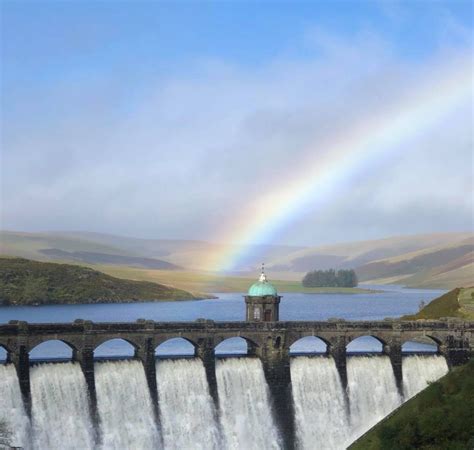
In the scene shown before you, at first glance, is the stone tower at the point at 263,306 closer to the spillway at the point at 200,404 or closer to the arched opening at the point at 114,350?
the spillway at the point at 200,404

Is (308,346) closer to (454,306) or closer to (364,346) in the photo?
(364,346)

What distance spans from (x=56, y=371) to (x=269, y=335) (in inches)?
965

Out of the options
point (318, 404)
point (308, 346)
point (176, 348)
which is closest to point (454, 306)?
point (308, 346)

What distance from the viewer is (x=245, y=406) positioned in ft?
283

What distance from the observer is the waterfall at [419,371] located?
307 ft

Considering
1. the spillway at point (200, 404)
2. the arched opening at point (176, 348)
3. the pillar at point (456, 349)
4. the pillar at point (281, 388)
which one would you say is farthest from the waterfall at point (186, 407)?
the arched opening at point (176, 348)

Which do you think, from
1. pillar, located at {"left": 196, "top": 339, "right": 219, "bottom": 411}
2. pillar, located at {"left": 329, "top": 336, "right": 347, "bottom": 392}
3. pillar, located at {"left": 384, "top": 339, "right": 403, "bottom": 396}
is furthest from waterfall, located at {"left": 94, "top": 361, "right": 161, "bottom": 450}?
pillar, located at {"left": 384, "top": 339, "right": 403, "bottom": 396}

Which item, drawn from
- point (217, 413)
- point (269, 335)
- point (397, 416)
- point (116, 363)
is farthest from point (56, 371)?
point (397, 416)

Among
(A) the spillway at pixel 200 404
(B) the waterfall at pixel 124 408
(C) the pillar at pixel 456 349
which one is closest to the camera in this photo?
(A) the spillway at pixel 200 404

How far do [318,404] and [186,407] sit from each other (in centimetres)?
1605

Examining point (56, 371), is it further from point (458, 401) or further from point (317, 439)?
point (458, 401)

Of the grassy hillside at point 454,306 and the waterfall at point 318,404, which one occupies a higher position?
the grassy hillside at point 454,306

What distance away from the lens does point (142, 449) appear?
79188mm

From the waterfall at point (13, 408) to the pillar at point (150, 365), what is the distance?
1323cm
